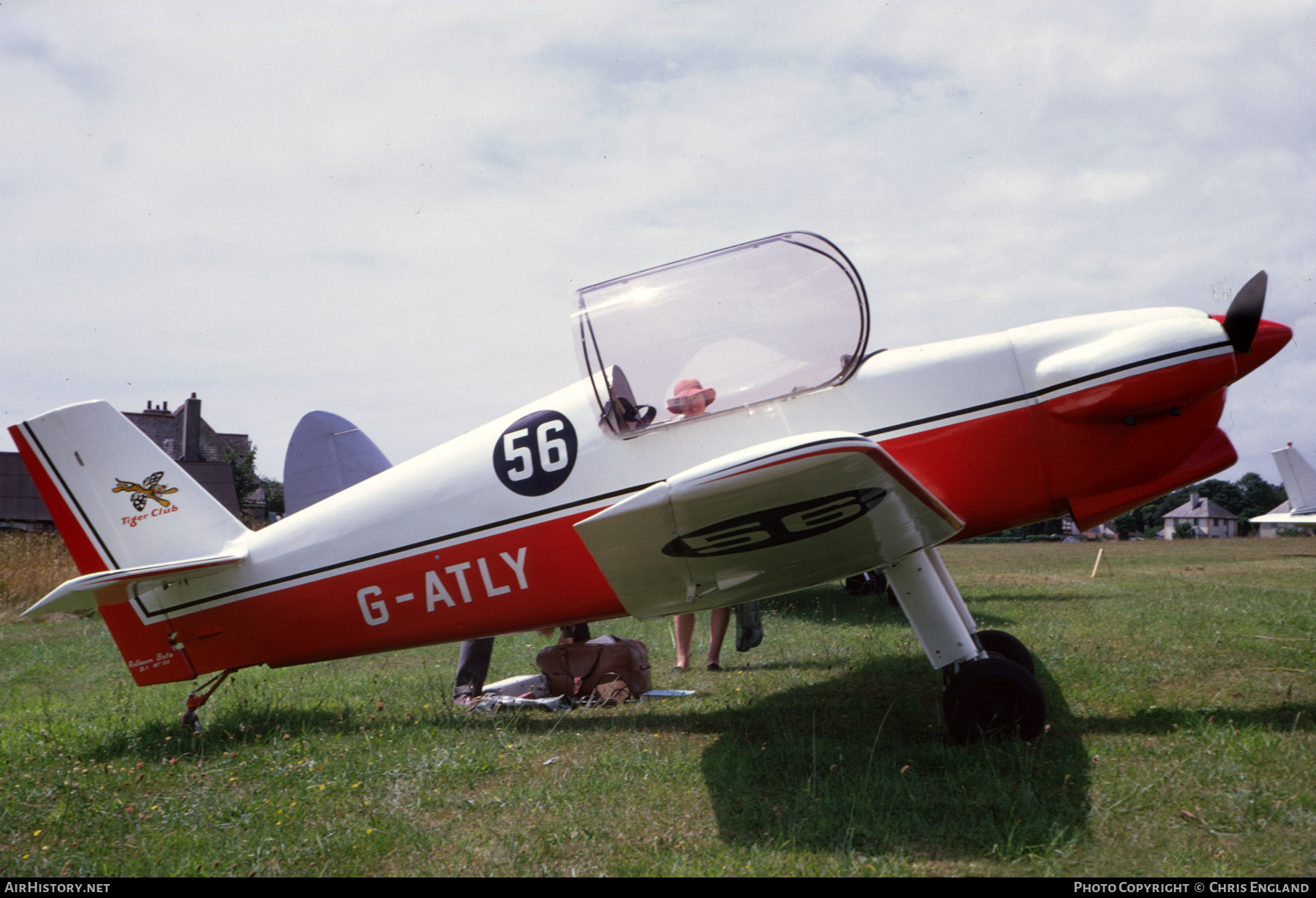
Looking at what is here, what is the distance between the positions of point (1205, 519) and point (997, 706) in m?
101

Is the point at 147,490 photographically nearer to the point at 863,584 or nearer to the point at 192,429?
the point at 863,584

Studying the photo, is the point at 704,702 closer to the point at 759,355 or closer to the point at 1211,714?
the point at 759,355

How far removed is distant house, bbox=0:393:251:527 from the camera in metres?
24.0

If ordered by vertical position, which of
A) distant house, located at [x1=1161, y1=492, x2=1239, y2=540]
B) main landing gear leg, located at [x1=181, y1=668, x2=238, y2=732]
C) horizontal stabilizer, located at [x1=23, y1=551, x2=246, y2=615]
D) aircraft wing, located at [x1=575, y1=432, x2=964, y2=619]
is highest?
horizontal stabilizer, located at [x1=23, y1=551, x2=246, y2=615]

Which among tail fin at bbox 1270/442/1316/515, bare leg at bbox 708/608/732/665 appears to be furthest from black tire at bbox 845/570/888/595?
tail fin at bbox 1270/442/1316/515

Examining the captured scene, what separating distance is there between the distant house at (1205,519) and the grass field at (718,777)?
93472mm

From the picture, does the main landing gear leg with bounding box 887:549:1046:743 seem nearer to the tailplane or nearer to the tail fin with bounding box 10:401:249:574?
the tailplane

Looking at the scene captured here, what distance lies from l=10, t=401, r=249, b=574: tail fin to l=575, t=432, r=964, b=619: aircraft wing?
10.3 feet

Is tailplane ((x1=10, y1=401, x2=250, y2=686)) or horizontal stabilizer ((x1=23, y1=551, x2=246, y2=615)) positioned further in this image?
tailplane ((x1=10, y1=401, x2=250, y2=686))

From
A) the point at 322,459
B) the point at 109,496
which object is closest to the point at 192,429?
the point at 322,459

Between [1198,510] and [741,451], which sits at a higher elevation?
[741,451]

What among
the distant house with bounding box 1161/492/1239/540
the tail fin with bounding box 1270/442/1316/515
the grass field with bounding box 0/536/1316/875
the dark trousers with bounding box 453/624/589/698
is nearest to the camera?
the grass field with bounding box 0/536/1316/875

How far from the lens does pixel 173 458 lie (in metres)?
23.0

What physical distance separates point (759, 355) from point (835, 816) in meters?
2.26
